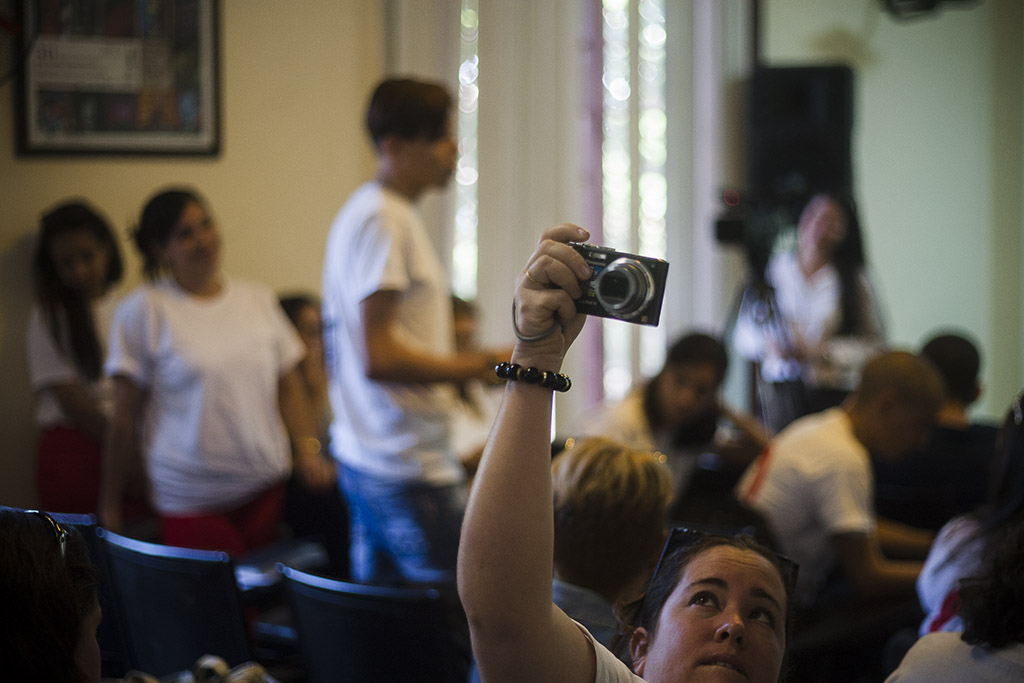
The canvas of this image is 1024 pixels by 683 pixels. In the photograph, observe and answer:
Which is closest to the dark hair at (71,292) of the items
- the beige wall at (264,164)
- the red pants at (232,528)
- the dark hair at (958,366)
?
the beige wall at (264,164)

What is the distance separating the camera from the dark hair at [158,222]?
239cm

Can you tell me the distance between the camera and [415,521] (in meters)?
1.89

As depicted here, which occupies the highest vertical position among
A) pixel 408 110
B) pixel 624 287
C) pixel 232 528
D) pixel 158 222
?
pixel 408 110

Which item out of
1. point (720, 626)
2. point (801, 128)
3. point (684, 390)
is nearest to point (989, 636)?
point (720, 626)

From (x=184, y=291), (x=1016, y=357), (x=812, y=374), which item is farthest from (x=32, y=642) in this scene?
(x=1016, y=357)

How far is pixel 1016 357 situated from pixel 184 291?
4683 mm

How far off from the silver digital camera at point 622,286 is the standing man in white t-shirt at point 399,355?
0.97 meters

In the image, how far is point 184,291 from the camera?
242 centimetres

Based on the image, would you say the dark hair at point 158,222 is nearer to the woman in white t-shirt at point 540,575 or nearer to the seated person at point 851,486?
the seated person at point 851,486

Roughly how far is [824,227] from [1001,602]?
3.10 meters

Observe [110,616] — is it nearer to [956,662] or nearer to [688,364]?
[956,662]

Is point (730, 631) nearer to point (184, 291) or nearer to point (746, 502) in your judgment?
point (746, 502)

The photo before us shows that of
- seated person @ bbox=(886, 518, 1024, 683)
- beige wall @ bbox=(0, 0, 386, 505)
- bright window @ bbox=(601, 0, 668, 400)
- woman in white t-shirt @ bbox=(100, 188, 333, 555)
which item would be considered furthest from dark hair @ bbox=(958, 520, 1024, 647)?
bright window @ bbox=(601, 0, 668, 400)

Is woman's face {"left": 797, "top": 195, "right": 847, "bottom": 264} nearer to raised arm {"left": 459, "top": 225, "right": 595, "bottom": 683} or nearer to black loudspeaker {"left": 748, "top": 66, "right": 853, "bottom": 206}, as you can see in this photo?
black loudspeaker {"left": 748, "top": 66, "right": 853, "bottom": 206}
